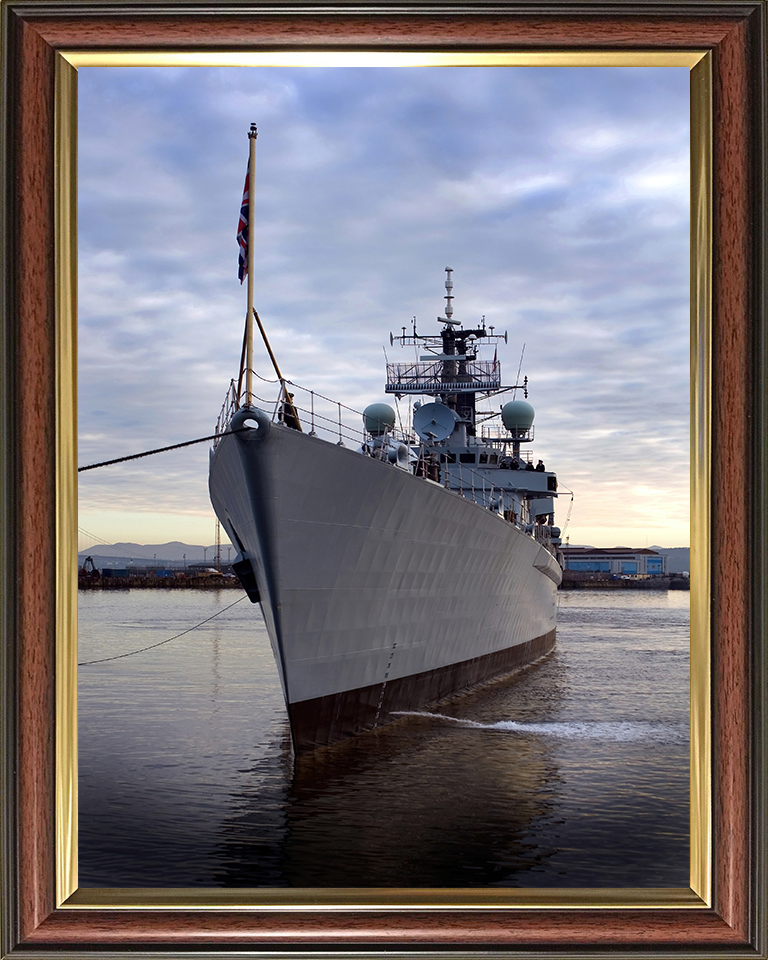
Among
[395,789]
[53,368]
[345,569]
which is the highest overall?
[53,368]

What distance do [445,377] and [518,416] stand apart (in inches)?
104

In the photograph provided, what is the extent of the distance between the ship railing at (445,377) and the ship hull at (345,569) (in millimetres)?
9702

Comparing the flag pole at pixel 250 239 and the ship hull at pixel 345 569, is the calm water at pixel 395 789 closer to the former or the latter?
the ship hull at pixel 345 569

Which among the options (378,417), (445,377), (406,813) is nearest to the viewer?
(406,813)

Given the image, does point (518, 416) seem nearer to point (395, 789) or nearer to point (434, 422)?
point (434, 422)

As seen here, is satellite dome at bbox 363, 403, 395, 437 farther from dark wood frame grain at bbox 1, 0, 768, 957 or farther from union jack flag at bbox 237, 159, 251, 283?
dark wood frame grain at bbox 1, 0, 768, 957

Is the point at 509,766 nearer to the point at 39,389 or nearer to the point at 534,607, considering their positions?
the point at 39,389

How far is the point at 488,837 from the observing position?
7.32 meters

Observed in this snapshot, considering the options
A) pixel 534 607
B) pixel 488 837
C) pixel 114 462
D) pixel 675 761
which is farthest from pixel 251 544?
pixel 534 607

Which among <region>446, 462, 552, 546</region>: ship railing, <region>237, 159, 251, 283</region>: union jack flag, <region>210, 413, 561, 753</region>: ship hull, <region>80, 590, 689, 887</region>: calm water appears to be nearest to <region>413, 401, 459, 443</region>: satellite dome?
<region>446, 462, 552, 546</region>: ship railing

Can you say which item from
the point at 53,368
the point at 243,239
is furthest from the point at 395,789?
the point at 53,368

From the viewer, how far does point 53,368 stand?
3303mm

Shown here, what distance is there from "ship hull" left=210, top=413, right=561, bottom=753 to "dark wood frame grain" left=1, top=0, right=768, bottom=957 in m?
5.13

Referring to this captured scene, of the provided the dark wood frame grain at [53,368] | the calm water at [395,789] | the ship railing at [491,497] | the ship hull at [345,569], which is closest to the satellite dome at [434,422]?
the ship railing at [491,497]
